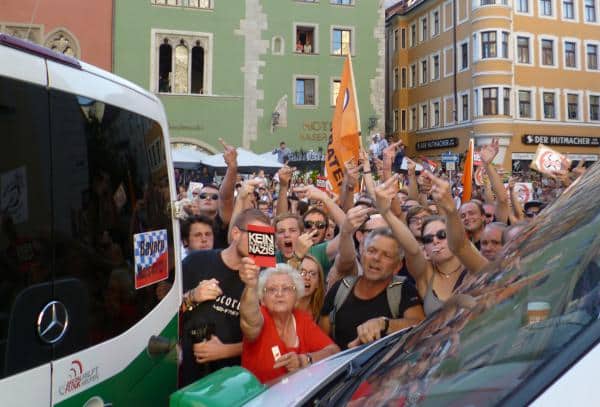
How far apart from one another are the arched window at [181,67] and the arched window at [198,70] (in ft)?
1.83

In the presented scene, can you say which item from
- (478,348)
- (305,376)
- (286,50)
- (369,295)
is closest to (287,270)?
(369,295)

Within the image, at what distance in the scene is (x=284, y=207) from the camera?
22.5 ft

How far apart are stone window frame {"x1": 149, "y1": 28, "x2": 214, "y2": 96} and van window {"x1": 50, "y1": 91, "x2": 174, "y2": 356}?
2776cm

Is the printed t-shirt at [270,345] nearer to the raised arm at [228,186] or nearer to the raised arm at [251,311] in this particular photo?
the raised arm at [251,311]

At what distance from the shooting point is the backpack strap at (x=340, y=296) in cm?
373

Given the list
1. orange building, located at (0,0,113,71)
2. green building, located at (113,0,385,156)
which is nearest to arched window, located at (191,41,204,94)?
green building, located at (113,0,385,156)

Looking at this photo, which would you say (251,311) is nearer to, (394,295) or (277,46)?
(394,295)

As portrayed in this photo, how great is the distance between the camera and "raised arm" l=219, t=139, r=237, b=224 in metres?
5.87

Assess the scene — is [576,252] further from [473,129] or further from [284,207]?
[473,129]

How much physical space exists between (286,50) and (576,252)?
31100mm

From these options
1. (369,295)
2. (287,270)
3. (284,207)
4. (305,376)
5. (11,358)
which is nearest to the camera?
(11,358)

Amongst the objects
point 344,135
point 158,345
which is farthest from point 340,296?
point 344,135

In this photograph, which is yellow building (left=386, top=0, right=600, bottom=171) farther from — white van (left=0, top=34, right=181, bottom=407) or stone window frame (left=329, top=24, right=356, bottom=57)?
white van (left=0, top=34, right=181, bottom=407)

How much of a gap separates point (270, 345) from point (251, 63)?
28875 mm
